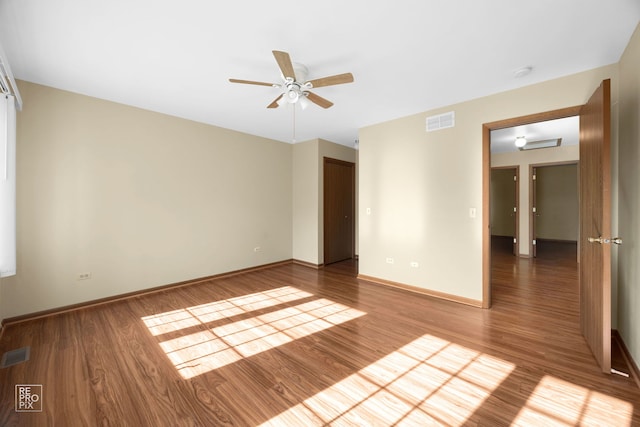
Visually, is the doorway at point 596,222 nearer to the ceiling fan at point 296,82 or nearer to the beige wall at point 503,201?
the ceiling fan at point 296,82

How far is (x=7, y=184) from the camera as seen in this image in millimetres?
2254

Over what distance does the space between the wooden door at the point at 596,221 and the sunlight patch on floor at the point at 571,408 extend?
1.31 ft

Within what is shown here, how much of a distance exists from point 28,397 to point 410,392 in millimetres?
2566

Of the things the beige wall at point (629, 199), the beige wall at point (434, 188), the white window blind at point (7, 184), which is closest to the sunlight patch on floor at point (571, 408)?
the beige wall at point (629, 199)

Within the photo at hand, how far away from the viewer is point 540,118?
2.89 metres

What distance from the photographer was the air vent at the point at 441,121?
3473mm

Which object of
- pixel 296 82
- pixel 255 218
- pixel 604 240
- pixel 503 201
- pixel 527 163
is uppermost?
pixel 296 82

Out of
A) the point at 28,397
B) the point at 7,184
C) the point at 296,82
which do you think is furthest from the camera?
the point at 296,82

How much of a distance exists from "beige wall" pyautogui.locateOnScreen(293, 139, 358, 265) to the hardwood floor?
2.00 metres

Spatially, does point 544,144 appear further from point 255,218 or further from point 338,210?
point 255,218

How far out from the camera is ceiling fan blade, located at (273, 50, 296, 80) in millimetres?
1926

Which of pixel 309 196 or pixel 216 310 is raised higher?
pixel 309 196

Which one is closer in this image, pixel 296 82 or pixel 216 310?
pixel 296 82

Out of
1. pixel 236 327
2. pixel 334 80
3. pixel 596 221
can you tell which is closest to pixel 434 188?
pixel 596 221
